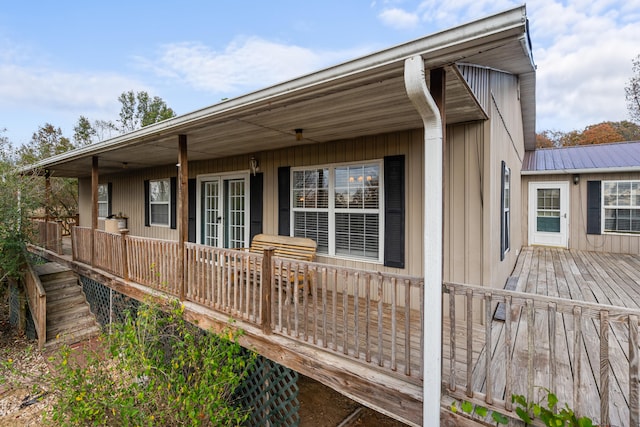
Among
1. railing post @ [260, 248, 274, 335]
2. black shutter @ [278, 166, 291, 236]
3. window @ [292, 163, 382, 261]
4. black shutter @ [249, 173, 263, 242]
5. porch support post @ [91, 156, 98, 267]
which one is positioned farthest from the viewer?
porch support post @ [91, 156, 98, 267]

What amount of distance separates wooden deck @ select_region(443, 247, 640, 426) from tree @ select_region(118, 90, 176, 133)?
2229cm

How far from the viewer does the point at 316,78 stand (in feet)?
7.77

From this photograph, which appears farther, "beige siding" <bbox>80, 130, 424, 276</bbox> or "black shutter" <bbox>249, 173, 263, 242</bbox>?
"black shutter" <bbox>249, 173, 263, 242</bbox>

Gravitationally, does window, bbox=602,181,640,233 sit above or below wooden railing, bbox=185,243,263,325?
above

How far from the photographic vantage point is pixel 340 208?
473cm

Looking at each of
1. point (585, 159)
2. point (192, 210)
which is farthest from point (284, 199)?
point (585, 159)

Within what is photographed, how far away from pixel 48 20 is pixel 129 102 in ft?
34.5

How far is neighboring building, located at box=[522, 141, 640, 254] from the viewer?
741cm

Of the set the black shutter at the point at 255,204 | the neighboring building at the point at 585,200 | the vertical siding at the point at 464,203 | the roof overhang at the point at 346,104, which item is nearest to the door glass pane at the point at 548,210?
the neighboring building at the point at 585,200

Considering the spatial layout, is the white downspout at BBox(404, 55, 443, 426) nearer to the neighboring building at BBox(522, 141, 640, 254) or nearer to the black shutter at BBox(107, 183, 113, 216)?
the neighboring building at BBox(522, 141, 640, 254)

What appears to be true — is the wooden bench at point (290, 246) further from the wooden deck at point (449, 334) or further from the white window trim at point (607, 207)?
the white window trim at point (607, 207)

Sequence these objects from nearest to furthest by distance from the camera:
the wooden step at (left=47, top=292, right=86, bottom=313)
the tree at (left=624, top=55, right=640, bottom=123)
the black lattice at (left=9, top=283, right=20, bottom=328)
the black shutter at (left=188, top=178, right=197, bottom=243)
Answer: the wooden step at (left=47, top=292, right=86, bottom=313) < the black lattice at (left=9, top=283, right=20, bottom=328) < the black shutter at (left=188, top=178, right=197, bottom=243) < the tree at (left=624, top=55, right=640, bottom=123)

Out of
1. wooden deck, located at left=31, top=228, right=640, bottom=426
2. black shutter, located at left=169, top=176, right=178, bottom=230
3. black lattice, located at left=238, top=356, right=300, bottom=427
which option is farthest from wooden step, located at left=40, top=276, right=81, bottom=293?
black lattice, located at left=238, top=356, right=300, bottom=427

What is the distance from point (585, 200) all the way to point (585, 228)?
0.72m
